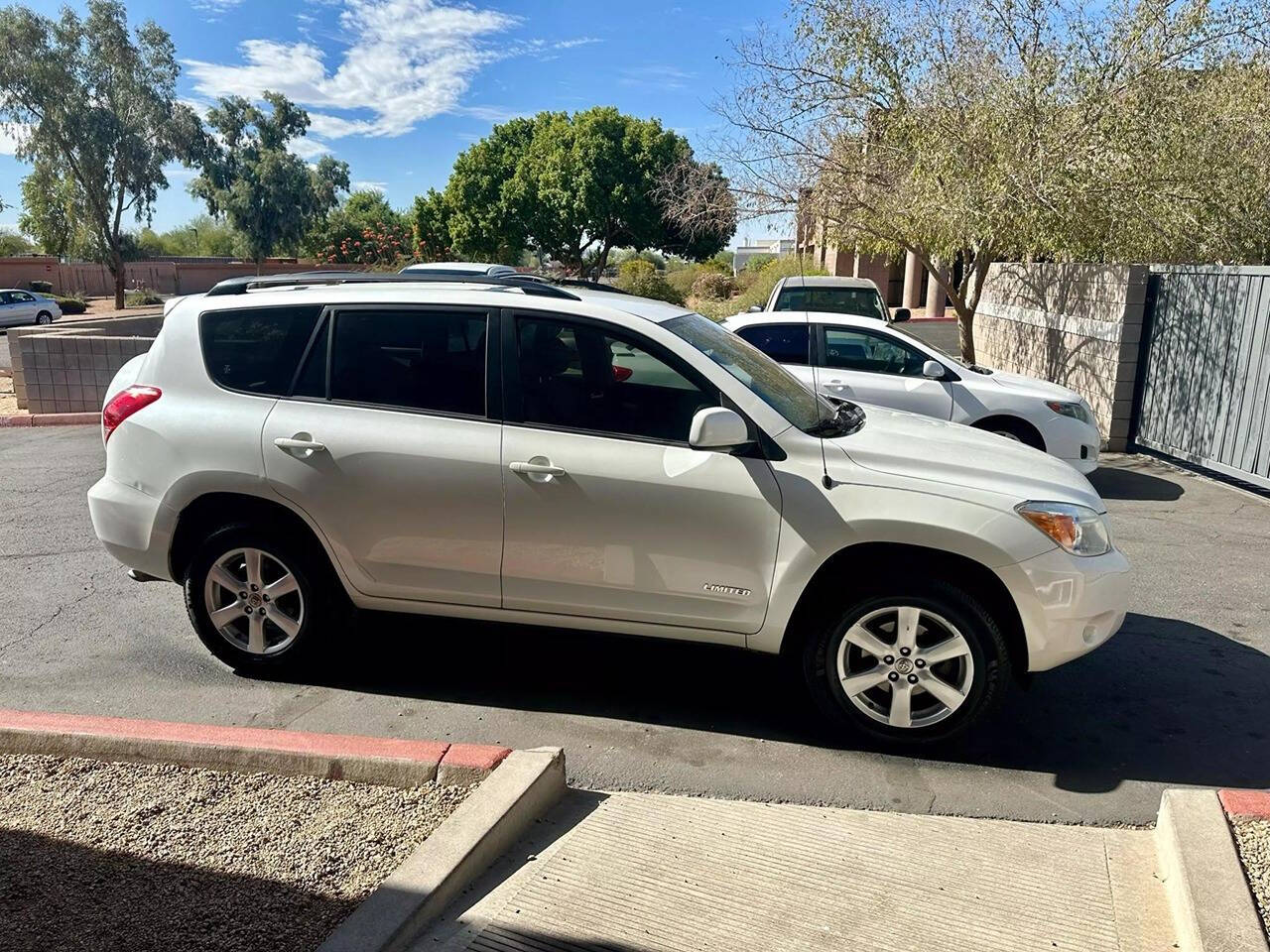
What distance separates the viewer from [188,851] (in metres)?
3.27

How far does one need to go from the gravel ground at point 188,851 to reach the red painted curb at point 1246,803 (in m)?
2.73

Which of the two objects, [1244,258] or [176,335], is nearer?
[176,335]

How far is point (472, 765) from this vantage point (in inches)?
144

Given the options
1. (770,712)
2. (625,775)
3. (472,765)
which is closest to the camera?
(472,765)

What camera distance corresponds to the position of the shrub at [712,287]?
34.5 metres

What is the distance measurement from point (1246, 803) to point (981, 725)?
1126 mm

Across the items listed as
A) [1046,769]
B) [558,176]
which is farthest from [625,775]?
[558,176]

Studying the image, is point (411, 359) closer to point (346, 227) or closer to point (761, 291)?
point (761, 291)

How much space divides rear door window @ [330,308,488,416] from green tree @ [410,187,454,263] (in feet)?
156

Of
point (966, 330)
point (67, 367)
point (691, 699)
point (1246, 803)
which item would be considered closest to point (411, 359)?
point (691, 699)

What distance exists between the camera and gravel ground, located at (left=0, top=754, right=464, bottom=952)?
288 cm

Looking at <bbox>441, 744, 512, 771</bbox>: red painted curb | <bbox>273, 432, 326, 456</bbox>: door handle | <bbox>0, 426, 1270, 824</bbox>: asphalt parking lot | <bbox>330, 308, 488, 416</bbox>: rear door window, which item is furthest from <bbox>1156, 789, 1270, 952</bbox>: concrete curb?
<bbox>273, 432, 326, 456</bbox>: door handle

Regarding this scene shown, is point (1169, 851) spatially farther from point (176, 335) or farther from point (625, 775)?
point (176, 335)

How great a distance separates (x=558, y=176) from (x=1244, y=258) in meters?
36.6
